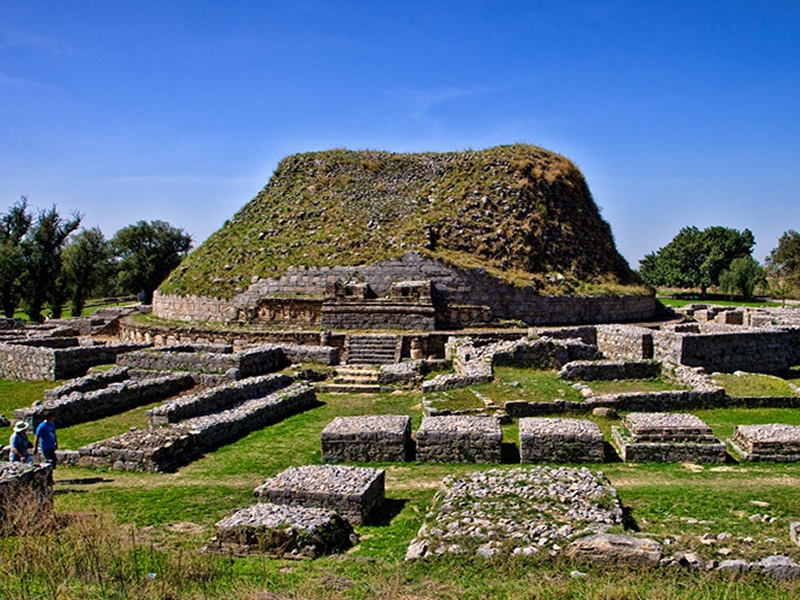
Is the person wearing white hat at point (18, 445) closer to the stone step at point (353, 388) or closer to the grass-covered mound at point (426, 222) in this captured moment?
the stone step at point (353, 388)

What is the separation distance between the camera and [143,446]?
39.4 ft

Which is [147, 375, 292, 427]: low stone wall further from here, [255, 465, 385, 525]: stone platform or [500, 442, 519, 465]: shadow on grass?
[500, 442, 519, 465]: shadow on grass

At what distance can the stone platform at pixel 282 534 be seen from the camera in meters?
7.30

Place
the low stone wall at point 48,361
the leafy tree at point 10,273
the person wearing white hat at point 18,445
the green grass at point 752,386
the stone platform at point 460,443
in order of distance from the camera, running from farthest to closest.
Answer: the leafy tree at point 10,273 → the low stone wall at point 48,361 → the green grass at point 752,386 → the stone platform at point 460,443 → the person wearing white hat at point 18,445

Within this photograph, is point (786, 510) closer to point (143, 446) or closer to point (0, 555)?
point (0, 555)

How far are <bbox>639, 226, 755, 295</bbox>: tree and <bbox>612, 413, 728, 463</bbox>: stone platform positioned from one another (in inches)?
2595

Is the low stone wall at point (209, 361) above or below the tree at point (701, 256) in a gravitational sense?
below

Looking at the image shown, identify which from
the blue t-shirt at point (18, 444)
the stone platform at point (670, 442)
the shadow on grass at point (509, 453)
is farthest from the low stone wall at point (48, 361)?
the stone platform at point (670, 442)

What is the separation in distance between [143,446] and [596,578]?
8.79 metres

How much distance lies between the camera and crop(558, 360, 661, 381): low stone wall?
1805 centimetres

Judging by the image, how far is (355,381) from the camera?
20.3 meters

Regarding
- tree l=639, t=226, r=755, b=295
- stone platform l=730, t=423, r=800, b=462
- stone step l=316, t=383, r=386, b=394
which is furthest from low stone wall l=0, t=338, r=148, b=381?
tree l=639, t=226, r=755, b=295

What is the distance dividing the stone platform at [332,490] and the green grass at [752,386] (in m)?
10.4

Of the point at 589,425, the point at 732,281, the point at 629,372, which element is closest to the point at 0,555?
the point at 589,425
